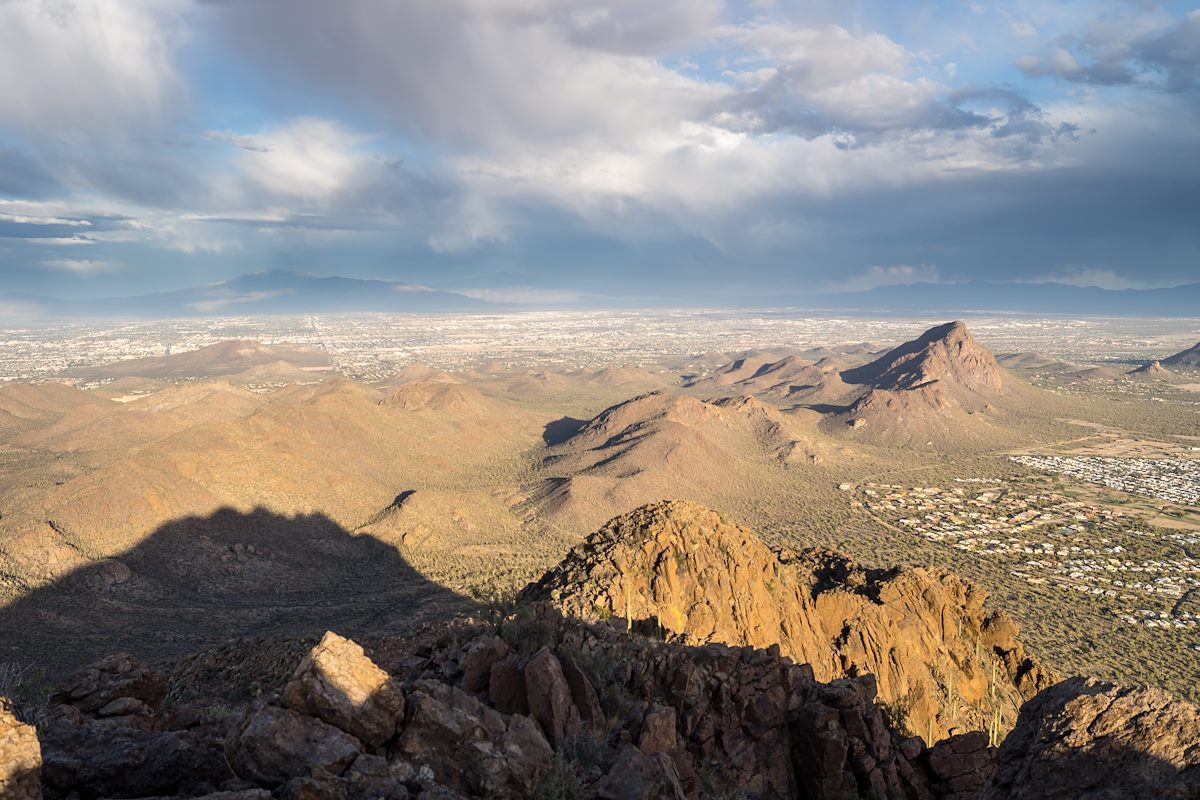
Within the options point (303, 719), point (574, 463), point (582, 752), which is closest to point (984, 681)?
point (582, 752)

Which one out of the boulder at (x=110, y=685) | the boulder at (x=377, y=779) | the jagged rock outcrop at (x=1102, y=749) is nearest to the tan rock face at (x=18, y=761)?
the boulder at (x=377, y=779)

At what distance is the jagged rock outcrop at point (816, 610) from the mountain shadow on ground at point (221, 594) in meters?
15.4

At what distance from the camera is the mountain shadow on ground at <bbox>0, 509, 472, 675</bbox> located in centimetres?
4175

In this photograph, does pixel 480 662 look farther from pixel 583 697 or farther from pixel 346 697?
pixel 346 697

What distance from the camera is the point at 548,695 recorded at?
583 inches

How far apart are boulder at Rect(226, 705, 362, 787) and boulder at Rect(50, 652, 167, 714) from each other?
7.19 m

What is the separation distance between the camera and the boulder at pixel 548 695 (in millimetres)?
14539

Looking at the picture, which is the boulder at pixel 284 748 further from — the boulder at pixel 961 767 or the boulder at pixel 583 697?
the boulder at pixel 961 767

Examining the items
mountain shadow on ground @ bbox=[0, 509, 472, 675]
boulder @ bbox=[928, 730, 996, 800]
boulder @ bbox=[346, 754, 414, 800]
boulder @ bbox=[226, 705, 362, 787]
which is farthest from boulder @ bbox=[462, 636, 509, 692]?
mountain shadow on ground @ bbox=[0, 509, 472, 675]

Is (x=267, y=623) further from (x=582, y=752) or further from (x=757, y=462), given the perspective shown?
(x=757, y=462)

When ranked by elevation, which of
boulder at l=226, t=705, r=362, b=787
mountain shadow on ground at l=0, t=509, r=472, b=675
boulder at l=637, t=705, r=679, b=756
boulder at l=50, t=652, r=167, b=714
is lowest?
mountain shadow on ground at l=0, t=509, r=472, b=675

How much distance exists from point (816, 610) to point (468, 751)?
903 inches

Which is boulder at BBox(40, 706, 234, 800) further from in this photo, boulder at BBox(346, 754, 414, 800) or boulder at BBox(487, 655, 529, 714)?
boulder at BBox(487, 655, 529, 714)

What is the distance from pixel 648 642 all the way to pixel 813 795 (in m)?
5.57
